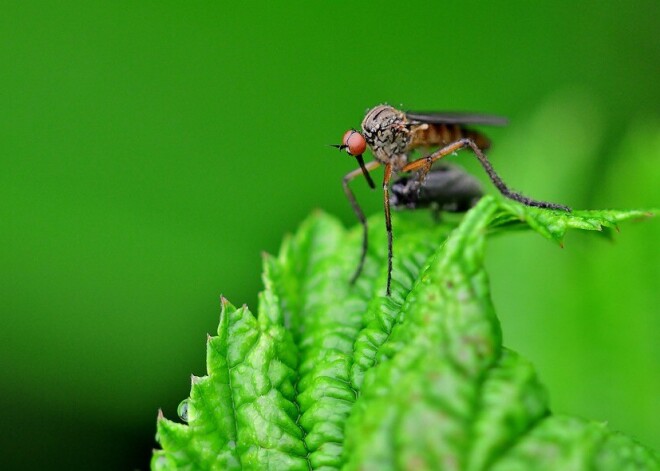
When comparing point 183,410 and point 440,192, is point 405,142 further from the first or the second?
point 183,410

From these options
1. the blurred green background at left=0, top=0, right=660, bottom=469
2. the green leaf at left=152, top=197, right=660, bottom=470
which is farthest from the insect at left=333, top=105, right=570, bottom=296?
the blurred green background at left=0, top=0, right=660, bottom=469

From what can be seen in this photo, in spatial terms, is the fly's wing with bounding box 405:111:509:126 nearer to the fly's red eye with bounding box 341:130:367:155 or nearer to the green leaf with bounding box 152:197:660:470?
the fly's red eye with bounding box 341:130:367:155

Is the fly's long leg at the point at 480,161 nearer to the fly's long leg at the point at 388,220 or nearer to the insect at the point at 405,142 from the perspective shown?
the insect at the point at 405,142

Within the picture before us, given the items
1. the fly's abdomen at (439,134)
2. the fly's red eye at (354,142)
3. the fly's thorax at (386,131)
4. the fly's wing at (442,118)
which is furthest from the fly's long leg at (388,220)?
the fly's abdomen at (439,134)

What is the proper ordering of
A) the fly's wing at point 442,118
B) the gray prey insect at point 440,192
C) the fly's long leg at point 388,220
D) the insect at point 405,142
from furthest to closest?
the fly's wing at point 442,118, the gray prey insect at point 440,192, the insect at point 405,142, the fly's long leg at point 388,220

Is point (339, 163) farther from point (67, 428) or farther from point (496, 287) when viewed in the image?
point (67, 428)

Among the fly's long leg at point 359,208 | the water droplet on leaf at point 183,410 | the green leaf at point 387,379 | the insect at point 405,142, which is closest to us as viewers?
the green leaf at point 387,379

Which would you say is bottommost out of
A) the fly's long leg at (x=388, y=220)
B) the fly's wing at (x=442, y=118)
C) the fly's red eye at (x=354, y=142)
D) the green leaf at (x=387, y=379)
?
the green leaf at (x=387, y=379)

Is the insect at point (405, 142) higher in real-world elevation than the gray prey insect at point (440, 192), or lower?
higher
